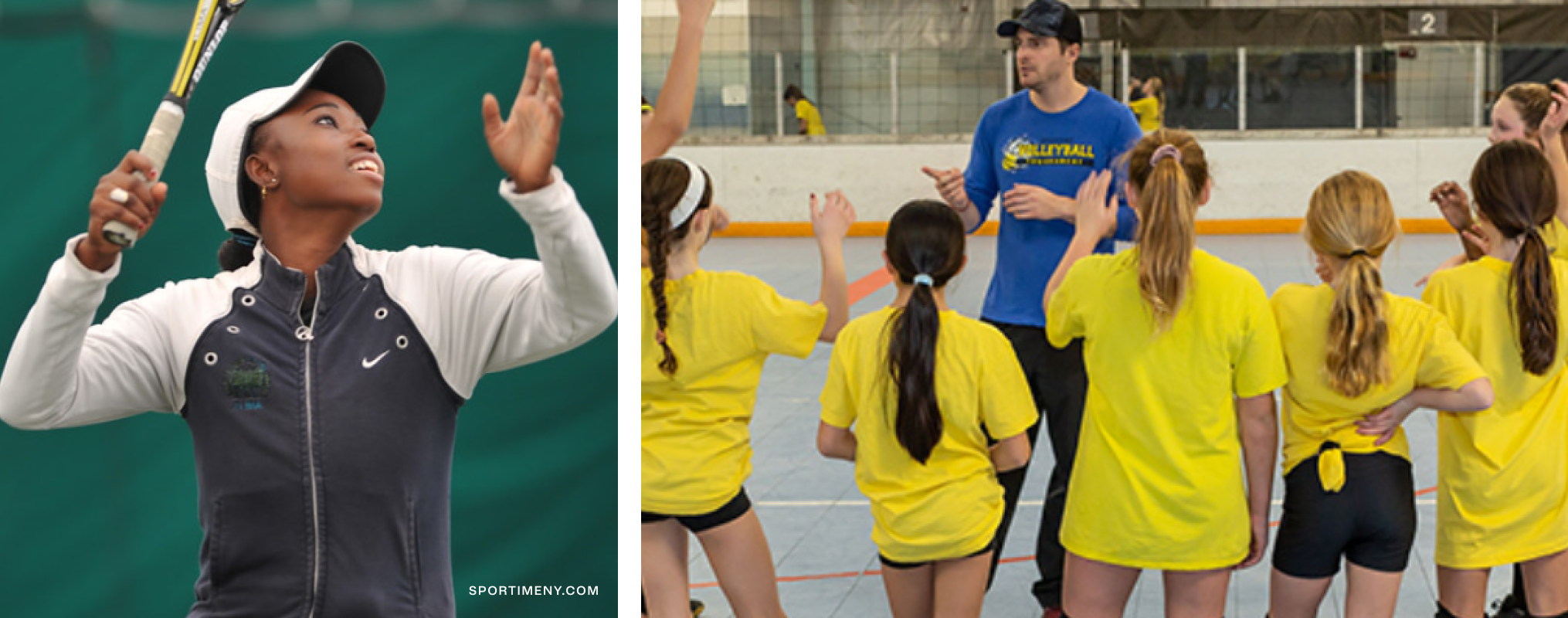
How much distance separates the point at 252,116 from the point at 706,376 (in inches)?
67.0

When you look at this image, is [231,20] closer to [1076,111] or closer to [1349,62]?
[1076,111]

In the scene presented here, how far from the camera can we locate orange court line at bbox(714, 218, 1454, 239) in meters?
15.2

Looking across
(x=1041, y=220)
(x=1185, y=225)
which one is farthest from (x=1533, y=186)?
(x=1041, y=220)

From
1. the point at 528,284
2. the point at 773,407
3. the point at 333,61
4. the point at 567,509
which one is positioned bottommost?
the point at 773,407

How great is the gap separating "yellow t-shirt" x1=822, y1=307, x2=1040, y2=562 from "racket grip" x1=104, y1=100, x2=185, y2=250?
1.78 m

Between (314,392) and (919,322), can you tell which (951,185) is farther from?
(314,392)

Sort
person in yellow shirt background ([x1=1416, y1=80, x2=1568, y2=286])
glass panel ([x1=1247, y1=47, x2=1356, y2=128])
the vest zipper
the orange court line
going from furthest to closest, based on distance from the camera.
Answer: glass panel ([x1=1247, y1=47, x2=1356, y2=128]), the orange court line, person in yellow shirt background ([x1=1416, y1=80, x2=1568, y2=286]), the vest zipper

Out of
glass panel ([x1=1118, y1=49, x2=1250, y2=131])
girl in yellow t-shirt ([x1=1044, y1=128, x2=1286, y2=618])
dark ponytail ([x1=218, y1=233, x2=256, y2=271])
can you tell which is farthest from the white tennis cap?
glass panel ([x1=1118, y1=49, x2=1250, y2=131])

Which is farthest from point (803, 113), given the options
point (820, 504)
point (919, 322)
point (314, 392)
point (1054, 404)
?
point (314, 392)

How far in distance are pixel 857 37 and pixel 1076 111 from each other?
12.8 m

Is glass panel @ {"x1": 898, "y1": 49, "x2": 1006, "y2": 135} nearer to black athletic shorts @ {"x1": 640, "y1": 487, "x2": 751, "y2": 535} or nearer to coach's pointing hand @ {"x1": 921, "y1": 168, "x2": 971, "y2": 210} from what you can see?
coach's pointing hand @ {"x1": 921, "y1": 168, "x2": 971, "y2": 210}

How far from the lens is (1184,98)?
52.7ft

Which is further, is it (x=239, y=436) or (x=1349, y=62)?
(x=1349, y=62)

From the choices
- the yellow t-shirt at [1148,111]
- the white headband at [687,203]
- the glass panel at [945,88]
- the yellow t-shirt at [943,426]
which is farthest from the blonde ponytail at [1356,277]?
the glass panel at [945,88]
